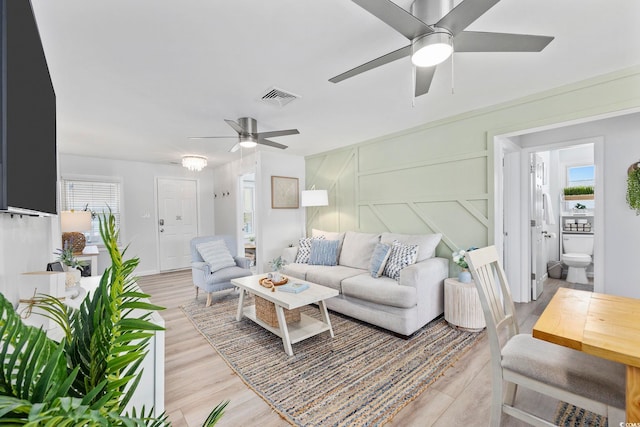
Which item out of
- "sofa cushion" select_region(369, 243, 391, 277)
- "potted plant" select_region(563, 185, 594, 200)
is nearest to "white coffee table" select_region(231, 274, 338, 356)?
"sofa cushion" select_region(369, 243, 391, 277)

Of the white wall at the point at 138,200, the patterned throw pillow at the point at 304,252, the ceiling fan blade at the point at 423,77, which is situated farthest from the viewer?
the white wall at the point at 138,200

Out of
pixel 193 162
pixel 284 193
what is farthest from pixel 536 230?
pixel 193 162

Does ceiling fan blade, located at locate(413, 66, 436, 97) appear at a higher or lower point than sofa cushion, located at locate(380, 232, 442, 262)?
higher

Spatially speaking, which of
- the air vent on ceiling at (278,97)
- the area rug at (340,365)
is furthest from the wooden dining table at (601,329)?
the air vent on ceiling at (278,97)

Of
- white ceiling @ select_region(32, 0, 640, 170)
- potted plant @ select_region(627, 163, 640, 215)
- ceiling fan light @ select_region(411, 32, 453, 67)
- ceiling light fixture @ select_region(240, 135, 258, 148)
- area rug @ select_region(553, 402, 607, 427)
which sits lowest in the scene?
area rug @ select_region(553, 402, 607, 427)

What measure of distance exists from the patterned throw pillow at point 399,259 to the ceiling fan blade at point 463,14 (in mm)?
2148

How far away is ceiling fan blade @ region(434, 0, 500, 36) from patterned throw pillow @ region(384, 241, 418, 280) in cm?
215

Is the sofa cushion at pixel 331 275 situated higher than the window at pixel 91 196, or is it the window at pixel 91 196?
the window at pixel 91 196

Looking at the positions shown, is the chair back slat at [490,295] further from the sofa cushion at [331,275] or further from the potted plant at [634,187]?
the potted plant at [634,187]

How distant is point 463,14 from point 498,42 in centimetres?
36

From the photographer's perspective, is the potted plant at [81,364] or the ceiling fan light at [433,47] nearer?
the potted plant at [81,364]

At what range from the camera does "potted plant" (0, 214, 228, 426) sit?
35 centimetres

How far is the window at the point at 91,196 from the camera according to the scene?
16.0 feet

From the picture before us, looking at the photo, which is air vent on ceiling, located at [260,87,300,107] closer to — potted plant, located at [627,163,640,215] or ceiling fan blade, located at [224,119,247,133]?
ceiling fan blade, located at [224,119,247,133]
